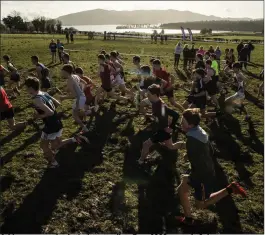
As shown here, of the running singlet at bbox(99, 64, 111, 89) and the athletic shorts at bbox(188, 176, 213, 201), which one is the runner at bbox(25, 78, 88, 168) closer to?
the athletic shorts at bbox(188, 176, 213, 201)

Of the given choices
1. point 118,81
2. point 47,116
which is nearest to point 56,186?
point 47,116

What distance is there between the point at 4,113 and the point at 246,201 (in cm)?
659

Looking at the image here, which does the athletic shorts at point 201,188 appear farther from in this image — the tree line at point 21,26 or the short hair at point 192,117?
the tree line at point 21,26

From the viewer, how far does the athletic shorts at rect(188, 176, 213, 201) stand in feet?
16.6

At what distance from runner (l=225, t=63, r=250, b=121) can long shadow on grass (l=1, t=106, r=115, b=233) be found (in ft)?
16.9

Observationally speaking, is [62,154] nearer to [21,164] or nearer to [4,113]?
[21,164]

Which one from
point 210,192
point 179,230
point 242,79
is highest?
point 242,79

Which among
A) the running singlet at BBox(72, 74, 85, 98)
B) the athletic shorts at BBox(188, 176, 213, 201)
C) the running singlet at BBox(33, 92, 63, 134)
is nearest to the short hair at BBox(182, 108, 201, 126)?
the athletic shorts at BBox(188, 176, 213, 201)

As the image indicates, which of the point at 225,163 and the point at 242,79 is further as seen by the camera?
the point at 242,79

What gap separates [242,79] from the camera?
1105cm

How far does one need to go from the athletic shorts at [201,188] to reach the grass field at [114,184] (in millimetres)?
697

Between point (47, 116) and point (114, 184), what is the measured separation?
2.11 m

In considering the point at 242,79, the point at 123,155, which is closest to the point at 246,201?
the point at 123,155

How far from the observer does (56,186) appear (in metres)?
6.61
